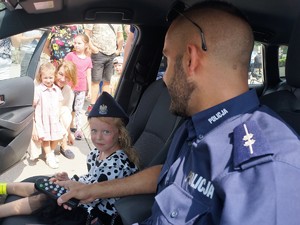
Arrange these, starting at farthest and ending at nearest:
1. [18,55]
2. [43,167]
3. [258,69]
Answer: [43,167]
[258,69]
[18,55]

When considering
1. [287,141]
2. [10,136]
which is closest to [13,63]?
[10,136]

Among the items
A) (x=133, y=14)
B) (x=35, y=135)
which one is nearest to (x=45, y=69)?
(x=35, y=135)

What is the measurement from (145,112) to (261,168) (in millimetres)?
1475

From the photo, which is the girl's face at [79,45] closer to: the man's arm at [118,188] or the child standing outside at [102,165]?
the child standing outside at [102,165]

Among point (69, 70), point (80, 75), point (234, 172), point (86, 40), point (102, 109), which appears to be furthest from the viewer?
point (80, 75)

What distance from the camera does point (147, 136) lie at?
7.77 ft

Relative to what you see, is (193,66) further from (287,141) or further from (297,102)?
(297,102)

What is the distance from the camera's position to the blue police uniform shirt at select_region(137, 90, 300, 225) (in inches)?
41.0

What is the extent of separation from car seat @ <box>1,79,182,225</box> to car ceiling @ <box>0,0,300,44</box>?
46 cm

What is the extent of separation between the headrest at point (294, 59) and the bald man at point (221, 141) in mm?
247

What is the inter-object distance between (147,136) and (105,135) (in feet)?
1.00

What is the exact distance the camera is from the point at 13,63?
8.27 feet

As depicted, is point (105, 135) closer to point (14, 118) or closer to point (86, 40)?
point (14, 118)

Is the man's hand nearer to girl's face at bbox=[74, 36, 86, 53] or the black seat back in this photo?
the black seat back
